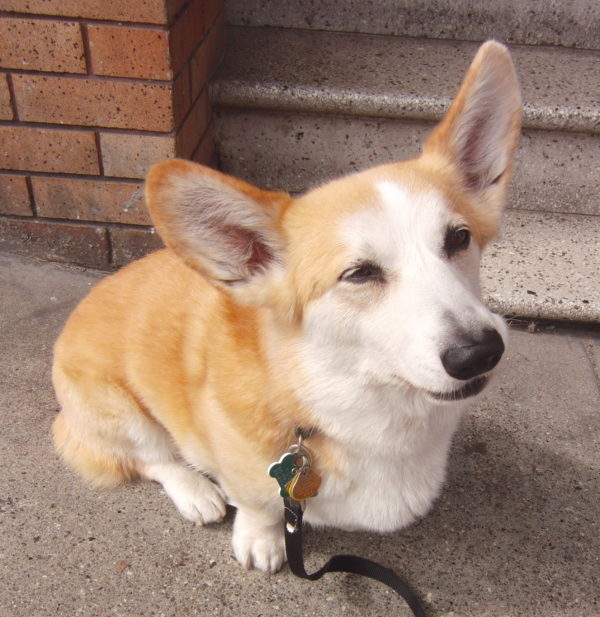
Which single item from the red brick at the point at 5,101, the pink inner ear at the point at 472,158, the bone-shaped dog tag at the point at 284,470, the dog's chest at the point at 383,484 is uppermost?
the pink inner ear at the point at 472,158

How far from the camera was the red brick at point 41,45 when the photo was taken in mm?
2221

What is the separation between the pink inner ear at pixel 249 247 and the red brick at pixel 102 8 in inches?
44.4

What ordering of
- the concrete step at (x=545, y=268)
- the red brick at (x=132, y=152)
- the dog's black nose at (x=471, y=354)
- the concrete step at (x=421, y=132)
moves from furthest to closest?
the concrete step at (x=421, y=132) < the concrete step at (x=545, y=268) < the red brick at (x=132, y=152) < the dog's black nose at (x=471, y=354)

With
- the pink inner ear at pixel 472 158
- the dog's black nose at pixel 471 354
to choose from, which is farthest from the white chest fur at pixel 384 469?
the pink inner ear at pixel 472 158

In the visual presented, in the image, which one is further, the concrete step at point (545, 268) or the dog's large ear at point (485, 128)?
the concrete step at point (545, 268)

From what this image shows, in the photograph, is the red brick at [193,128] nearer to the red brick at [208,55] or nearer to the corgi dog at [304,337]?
the red brick at [208,55]

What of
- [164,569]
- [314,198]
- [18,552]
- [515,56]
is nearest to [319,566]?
[164,569]

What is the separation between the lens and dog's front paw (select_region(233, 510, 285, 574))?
1721mm

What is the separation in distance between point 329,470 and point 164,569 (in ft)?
1.74

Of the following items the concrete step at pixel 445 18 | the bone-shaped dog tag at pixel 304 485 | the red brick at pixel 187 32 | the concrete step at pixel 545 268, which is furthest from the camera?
the concrete step at pixel 445 18

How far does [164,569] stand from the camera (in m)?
1.73

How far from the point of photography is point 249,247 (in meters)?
1.45

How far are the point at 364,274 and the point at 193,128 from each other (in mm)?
1478

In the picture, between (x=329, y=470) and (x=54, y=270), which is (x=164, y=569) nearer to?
(x=329, y=470)
